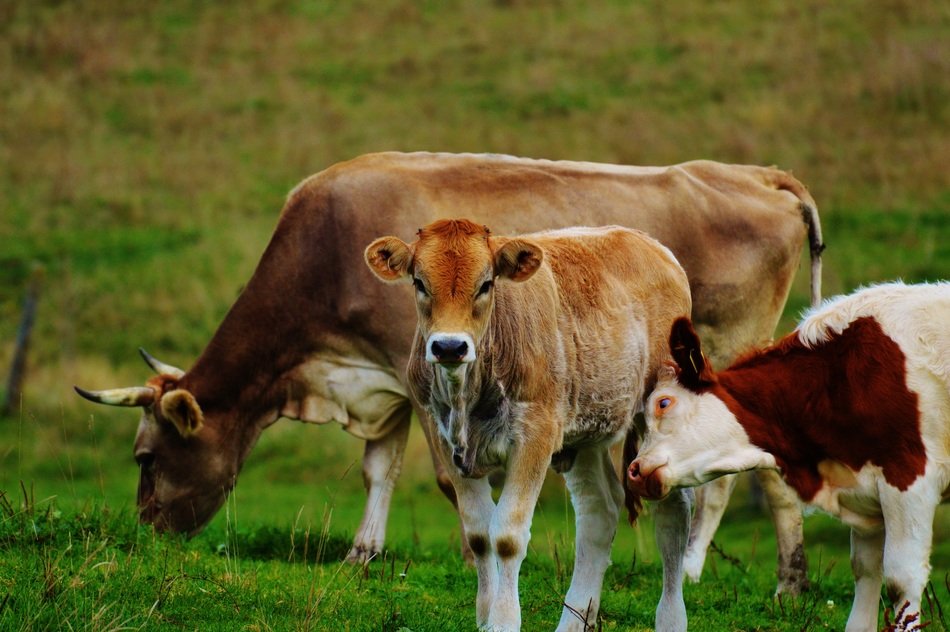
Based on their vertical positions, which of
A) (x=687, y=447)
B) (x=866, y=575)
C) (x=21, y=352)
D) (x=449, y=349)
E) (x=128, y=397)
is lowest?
(x=21, y=352)

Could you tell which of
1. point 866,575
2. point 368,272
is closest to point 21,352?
point 368,272

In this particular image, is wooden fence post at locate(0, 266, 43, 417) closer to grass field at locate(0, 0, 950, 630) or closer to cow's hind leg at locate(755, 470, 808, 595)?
grass field at locate(0, 0, 950, 630)

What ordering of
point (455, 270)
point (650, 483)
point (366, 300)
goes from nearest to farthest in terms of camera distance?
point (455, 270), point (650, 483), point (366, 300)

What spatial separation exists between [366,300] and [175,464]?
→ 219cm

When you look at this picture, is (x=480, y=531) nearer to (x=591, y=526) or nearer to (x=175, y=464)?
(x=591, y=526)

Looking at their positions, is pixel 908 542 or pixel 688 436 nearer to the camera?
pixel 908 542

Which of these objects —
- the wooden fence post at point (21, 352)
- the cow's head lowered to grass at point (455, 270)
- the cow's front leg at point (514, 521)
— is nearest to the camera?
the cow's head lowered to grass at point (455, 270)

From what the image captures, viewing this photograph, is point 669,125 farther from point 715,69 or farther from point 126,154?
point 126,154

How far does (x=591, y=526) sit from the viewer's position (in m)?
7.93

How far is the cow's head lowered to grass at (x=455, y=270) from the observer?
689cm

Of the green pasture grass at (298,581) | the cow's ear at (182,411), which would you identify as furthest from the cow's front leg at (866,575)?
the cow's ear at (182,411)

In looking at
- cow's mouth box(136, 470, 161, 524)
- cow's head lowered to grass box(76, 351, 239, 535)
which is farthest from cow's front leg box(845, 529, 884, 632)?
cow's mouth box(136, 470, 161, 524)

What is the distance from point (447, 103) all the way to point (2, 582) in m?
24.9

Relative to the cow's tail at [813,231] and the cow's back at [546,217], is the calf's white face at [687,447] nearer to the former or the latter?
the cow's back at [546,217]
